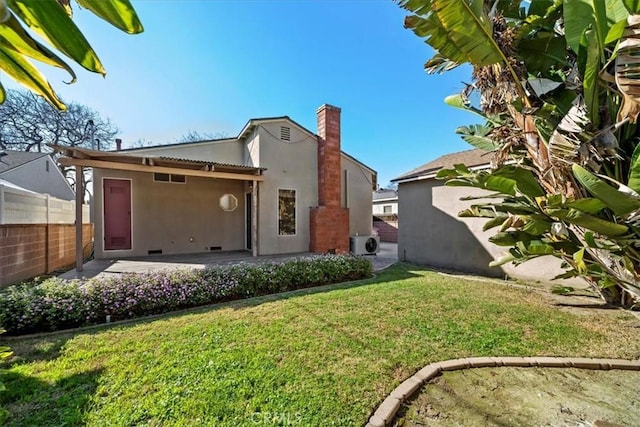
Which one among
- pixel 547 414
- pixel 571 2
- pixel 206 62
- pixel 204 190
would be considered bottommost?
pixel 547 414

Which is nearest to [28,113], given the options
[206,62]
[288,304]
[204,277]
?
[206,62]

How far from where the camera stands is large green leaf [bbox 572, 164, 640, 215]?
9.78 ft

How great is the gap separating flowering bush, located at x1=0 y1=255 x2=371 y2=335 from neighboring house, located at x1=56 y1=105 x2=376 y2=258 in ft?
14.4

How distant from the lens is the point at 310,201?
1238 cm

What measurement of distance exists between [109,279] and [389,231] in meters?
19.0

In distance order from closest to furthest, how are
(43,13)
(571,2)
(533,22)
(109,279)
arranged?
1. (43,13)
2. (571,2)
3. (533,22)
4. (109,279)

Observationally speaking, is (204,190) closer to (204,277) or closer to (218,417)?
(204,277)

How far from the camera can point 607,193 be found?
3021mm

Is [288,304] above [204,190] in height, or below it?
below

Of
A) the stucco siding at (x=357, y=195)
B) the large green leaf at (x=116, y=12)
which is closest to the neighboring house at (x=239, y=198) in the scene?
the stucco siding at (x=357, y=195)

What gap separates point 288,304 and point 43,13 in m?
5.40

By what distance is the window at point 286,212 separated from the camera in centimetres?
1175

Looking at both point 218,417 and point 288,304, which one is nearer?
point 218,417

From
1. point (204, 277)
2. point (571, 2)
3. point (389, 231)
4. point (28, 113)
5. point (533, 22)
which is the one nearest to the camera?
point (571, 2)
